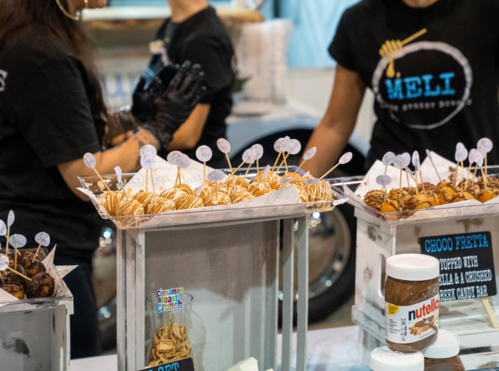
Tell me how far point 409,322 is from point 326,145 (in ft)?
3.28

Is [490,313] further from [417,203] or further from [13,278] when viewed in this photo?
[13,278]

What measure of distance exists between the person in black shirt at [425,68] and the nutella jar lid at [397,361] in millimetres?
785

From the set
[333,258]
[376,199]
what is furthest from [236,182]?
[333,258]

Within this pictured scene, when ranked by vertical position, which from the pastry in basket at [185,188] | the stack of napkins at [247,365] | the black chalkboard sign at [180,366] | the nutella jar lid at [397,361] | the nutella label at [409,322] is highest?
the pastry in basket at [185,188]

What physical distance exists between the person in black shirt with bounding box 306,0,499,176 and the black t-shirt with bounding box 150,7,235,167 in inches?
20.8

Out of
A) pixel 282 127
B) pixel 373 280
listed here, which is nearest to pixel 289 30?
pixel 282 127

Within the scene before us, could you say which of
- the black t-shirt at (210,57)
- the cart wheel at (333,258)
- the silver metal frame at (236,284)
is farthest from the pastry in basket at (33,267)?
the cart wheel at (333,258)

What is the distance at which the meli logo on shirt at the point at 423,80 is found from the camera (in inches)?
71.0

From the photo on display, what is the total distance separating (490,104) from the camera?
73.5 inches

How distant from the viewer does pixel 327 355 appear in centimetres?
133

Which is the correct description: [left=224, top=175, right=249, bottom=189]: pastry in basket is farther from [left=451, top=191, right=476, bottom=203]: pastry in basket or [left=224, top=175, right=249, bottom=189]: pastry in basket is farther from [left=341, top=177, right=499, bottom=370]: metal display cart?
[left=451, top=191, right=476, bottom=203]: pastry in basket

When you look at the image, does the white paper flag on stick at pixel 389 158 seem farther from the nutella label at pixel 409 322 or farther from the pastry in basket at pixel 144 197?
the pastry in basket at pixel 144 197

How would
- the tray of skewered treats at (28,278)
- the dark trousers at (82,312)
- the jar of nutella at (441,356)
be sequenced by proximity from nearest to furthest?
the tray of skewered treats at (28,278), the jar of nutella at (441,356), the dark trousers at (82,312)

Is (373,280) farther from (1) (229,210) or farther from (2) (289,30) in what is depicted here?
(2) (289,30)
